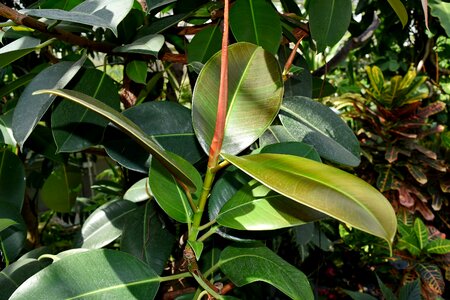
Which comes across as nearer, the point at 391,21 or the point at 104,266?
the point at 104,266

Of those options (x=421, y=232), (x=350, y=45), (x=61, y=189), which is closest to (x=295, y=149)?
(x=61, y=189)

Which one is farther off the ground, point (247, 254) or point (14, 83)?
point (14, 83)

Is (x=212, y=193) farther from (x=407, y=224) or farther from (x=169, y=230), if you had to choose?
(x=407, y=224)

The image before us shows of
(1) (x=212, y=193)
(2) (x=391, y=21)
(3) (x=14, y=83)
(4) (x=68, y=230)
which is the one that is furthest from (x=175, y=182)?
(4) (x=68, y=230)

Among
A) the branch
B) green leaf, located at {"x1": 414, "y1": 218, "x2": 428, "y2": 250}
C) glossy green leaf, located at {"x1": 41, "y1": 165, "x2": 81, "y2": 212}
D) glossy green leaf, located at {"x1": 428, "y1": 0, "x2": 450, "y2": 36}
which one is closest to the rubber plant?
glossy green leaf, located at {"x1": 428, "y1": 0, "x2": 450, "y2": 36}

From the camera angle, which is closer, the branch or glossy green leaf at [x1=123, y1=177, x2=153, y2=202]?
glossy green leaf at [x1=123, y1=177, x2=153, y2=202]

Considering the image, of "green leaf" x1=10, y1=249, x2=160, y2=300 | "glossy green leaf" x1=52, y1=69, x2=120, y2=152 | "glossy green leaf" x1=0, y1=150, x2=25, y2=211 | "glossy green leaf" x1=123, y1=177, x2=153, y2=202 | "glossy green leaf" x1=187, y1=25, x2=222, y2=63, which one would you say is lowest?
"glossy green leaf" x1=123, y1=177, x2=153, y2=202

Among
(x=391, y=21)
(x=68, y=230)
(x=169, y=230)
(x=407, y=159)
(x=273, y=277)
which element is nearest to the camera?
(x=273, y=277)

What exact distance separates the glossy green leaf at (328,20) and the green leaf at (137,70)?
0.25 m

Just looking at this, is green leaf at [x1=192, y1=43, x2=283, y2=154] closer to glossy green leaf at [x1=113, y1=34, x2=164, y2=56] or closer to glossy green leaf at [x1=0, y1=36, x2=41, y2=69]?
glossy green leaf at [x1=113, y1=34, x2=164, y2=56]

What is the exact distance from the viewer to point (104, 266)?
493mm

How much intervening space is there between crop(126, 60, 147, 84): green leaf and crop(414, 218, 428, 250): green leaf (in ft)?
4.61

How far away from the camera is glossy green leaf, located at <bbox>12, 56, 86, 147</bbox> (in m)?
0.54

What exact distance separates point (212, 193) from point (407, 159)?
1.73 metres
